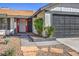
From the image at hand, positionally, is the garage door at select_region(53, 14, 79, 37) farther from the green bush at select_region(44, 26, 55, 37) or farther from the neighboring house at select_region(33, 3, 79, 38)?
the green bush at select_region(44, 26, 55, 37)

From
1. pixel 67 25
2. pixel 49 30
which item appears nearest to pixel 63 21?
pixel 67 25

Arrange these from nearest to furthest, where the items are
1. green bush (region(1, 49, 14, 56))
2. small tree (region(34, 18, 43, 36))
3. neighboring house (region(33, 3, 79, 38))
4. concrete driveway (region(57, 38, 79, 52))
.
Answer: green bush (region(1, 49, 14, 56))
concrete driveway (region(57, 38, 79, 52))
neighboring house (region(33, 3, 79, 38))
small tree (region(34, 18, 43, 36))

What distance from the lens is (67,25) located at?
39.0ft

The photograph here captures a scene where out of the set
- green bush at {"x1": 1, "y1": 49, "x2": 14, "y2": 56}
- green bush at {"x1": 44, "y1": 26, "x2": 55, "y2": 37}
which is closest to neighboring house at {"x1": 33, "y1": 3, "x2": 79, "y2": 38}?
green bush at {"x1": 44, "y1": 26, "x2": 55, "y2": 37}

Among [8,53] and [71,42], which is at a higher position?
[71,42]

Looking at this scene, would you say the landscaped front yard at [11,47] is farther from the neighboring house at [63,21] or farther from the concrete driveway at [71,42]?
the concrete driveway at [71,42]

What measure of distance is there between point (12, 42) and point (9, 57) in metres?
2.13

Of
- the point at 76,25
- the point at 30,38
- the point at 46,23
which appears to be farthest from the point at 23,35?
the point at 76,25

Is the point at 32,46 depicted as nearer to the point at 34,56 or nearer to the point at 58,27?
→ the point at 34,56

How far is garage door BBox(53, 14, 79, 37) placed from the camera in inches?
464

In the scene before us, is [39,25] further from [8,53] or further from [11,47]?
[8,53]

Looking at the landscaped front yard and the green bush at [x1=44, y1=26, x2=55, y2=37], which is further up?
the green bush at [x1=44, y1=26, x2=55, y2=37]

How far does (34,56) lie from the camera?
8766 mm

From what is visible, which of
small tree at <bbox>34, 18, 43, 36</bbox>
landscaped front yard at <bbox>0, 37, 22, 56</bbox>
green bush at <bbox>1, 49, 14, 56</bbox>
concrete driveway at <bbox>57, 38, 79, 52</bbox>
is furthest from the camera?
small tree at <bbox>34, 18, 43, 36</bbox>
